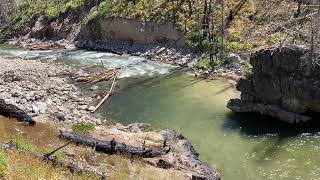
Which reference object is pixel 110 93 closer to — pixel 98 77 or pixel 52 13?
pixel 98 77

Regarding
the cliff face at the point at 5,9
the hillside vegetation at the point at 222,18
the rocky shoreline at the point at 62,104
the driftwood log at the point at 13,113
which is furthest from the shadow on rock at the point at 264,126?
the cliff face at the point at 5,9

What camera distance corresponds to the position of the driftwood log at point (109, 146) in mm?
22750

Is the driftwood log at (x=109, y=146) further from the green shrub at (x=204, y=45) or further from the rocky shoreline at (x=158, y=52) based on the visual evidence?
the green shrub at (x=204, y=45)

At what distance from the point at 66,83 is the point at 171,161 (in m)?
24.5

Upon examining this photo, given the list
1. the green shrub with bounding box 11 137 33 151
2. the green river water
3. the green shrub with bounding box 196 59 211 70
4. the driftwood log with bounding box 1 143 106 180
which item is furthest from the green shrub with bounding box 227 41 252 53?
the driftwood log with bounding box 1 143 106 180

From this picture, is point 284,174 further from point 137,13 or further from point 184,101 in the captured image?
point 137,13

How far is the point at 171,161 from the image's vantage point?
2338 cm

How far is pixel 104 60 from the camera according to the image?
55.4 metres

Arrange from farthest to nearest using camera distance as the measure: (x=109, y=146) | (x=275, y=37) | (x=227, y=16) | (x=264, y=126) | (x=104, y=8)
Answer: (x=104, y=8) → (x=227, y=16) → (x=275, y=37) → (x=264, y=126) → (x=109, y=146)

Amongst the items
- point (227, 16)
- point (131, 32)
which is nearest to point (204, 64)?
point (227, 16)

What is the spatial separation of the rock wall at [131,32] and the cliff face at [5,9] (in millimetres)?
A: 22757

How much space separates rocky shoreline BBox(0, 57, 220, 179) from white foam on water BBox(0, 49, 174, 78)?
12.3 ft

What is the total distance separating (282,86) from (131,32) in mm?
30574

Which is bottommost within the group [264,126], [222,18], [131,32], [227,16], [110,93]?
[264,126]
